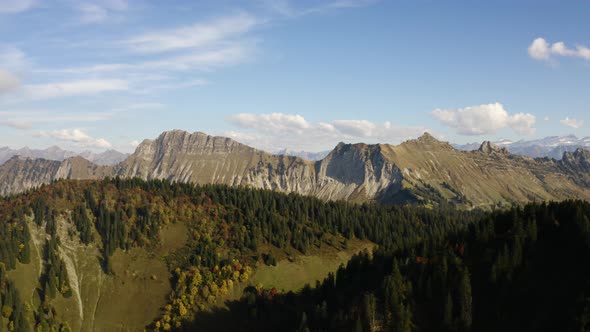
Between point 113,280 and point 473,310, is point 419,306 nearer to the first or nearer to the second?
point 473,310

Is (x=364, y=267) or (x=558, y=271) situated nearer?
(x=558, y=271)

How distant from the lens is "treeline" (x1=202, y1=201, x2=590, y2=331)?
10669cm

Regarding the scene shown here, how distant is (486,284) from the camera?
388ft

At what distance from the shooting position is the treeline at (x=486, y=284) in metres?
107

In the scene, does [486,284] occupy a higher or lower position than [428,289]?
higher

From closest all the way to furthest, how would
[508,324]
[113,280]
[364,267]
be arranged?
[508,324], [364,267], [113,280]

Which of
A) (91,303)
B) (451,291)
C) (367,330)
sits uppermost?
(451,291)

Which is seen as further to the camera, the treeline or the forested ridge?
the forested ridge

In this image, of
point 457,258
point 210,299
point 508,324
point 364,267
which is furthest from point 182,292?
point 508,324

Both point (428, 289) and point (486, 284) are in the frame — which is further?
point (428, 289)

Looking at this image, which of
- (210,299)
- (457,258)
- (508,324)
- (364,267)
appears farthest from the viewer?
(210,299)

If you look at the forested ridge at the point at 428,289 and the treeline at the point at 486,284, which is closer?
the treeline at the point at 486,284

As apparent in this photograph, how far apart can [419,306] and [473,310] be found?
13118mm

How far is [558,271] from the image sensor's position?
116 meters
